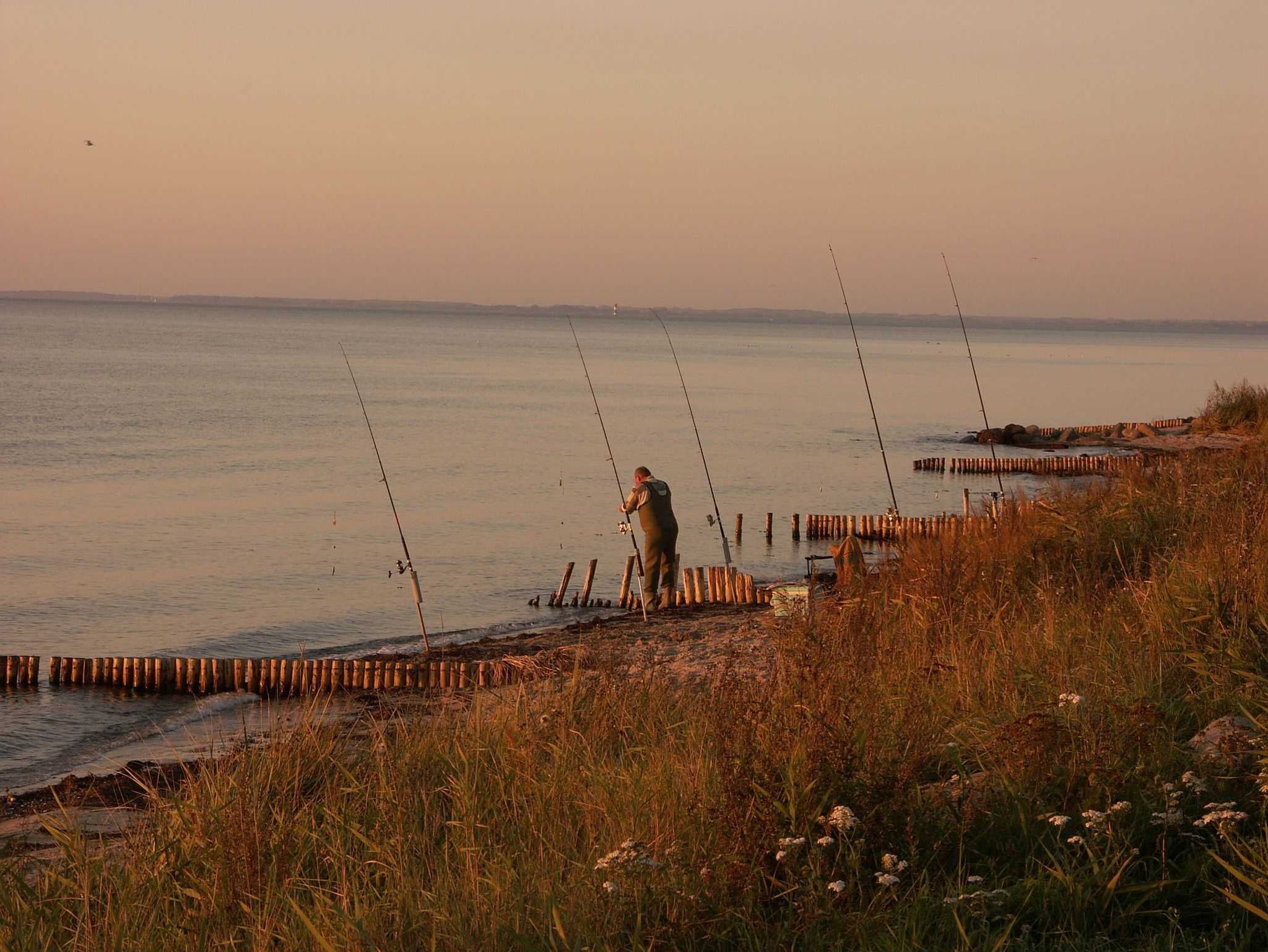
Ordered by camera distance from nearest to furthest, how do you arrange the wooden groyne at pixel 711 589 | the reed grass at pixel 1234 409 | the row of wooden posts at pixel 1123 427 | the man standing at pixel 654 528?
the man standing at pixel 654 528 < the wooden groyne at pixel 711 589 < the reed grass at pixel 1234 409 < the row of wooden posts at pixel 1123 427

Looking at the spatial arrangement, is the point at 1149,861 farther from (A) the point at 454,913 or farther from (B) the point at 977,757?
(A) the point at 454,913

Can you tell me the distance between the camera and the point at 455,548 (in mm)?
21500

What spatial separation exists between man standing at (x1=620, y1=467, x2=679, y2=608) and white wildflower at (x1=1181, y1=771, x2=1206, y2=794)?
10.3 metres

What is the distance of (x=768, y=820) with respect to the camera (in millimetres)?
4121

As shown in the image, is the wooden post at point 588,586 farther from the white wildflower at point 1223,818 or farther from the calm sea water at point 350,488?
the white wildflower at point 1223,818

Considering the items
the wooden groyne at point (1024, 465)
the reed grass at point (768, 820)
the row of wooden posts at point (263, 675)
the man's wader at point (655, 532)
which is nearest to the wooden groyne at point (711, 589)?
the man's wader at point (655, 532)

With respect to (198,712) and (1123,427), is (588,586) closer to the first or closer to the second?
(198,712)

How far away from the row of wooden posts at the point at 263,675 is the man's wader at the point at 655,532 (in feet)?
12.1

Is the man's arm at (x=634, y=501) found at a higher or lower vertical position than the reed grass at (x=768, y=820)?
higher

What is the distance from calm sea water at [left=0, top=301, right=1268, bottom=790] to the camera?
616 inches

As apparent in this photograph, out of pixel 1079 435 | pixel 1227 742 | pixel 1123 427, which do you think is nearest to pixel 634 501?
pixel 1227 742

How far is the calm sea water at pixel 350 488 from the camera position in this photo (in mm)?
15641

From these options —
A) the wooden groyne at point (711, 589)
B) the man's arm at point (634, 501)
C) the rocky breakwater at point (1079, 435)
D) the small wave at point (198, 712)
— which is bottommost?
the small wave at point (198, 712)

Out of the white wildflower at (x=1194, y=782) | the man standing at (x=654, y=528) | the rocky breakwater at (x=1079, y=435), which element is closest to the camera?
the white wildflower at (x=1194, y=782)
